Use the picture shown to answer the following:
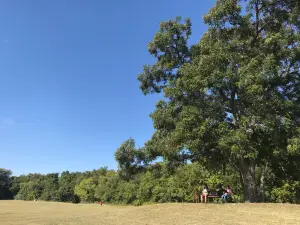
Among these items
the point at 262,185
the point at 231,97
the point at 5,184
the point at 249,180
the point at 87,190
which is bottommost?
the point at 87,190

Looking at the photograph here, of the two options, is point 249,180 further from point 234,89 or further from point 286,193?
point 286,193

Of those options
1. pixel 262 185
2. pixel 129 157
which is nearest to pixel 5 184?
pixel 129 157

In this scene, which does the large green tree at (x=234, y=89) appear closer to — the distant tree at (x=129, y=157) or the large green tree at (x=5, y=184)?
the distant tree at (x=129, y=157)

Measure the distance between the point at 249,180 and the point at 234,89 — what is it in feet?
17.7

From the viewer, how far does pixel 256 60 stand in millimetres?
14430

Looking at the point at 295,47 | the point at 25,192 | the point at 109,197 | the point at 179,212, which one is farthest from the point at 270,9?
the point at 25,192

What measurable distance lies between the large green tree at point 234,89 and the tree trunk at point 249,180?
0.06 metres

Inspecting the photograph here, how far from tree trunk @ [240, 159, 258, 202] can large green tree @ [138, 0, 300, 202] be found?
6 centimetres

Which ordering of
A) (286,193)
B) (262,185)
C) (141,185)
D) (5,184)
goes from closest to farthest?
(262,185) < (286,193) < (141,185) < (5,184)

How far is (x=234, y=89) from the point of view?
15.5 metres

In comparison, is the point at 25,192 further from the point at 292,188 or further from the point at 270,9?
the point at 270,9

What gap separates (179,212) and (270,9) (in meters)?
13.0

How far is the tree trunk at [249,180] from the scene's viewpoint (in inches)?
640

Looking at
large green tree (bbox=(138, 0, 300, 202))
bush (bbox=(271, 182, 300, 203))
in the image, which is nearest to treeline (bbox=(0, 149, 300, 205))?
bush (bbox=(271, 182, 300, 203))
